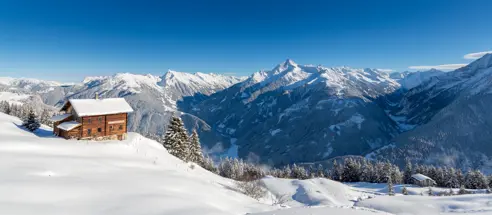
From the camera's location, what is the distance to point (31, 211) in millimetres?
11773

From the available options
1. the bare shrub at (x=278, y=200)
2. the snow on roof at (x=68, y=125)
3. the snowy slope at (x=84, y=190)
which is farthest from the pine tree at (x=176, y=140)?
the snowy slope at (x=84, y=190)

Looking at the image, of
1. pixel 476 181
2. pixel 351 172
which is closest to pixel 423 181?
pixel 476 181

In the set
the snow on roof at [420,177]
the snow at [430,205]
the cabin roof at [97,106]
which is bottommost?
the snow on roof at [420,177]

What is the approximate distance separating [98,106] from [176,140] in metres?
15.2

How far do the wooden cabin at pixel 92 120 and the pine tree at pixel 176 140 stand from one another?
9.33 metres

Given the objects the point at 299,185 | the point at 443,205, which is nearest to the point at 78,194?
the point at 443,205

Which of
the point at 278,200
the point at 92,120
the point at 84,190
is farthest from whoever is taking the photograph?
the point at 92,120

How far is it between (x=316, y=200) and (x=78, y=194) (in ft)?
140

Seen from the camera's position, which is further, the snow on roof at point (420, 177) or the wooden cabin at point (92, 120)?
the snow on roof at point (420, 177)

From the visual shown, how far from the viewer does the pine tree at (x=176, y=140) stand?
49812 millimetres

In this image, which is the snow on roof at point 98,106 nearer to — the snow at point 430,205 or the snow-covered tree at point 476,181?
the snow at point 430,205

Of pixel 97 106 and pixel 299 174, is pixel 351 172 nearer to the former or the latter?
pixel 299 174

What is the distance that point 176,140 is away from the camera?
5047cm

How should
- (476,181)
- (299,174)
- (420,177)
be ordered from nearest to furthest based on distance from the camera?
(476,181)
(420,177)
(299,174)
